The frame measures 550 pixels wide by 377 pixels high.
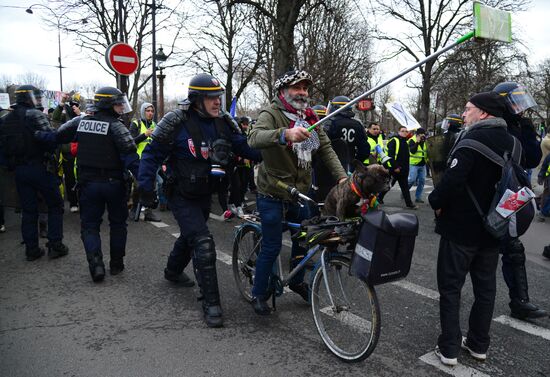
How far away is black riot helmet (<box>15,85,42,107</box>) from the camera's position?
5195mm

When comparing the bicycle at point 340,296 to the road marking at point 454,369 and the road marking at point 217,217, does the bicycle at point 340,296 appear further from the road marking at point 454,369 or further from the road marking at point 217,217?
the road marking at point 217,217

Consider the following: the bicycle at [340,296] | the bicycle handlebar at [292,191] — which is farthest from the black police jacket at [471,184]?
the bicycle handlebar at [292,191]

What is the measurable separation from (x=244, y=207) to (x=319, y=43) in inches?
644

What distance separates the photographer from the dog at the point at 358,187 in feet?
9.47

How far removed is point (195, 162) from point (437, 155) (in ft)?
6.57

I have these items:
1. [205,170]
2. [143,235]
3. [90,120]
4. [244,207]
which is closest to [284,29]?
[244,207]

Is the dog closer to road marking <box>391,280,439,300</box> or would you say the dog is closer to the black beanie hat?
the black beanie hat

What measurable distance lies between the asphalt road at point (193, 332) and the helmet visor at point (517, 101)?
1.73 meters

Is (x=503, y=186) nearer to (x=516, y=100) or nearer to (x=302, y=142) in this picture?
(x=516, y=100)

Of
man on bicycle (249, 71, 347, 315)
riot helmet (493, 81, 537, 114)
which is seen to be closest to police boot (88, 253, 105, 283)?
man on bicycle (249, 71, 347, 315)

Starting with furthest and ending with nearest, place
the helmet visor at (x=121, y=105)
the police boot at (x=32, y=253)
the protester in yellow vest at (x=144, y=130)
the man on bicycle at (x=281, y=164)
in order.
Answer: the protester in yellow vest at (x=144, y=130) < the police boot at (x=32, y=253) < the helmet visor at (x=121, y=105) < the man on bicycle at (x=281, y=164)

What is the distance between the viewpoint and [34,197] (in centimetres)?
541

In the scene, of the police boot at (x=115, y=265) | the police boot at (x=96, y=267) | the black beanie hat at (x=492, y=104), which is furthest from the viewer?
the police boot at (x=115, y=265)

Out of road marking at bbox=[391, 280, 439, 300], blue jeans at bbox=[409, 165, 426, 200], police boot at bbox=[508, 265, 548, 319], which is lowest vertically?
road marking at bbox=[391, 280, 439, 300]
